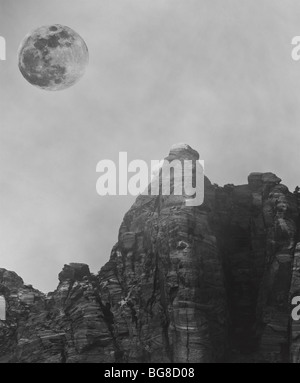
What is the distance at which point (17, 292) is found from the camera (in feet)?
617

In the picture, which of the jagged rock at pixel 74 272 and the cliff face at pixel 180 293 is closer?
the cliff face at pixel 180 293

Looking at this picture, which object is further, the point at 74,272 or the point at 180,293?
the point at 74,272

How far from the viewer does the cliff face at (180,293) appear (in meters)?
160

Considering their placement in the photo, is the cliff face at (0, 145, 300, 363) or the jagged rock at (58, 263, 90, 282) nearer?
the cliff face at (0, 145, 300, 363)

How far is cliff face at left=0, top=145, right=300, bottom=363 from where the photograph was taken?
160500mm

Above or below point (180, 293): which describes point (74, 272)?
above

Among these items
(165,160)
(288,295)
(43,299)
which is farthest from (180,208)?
(43,299)

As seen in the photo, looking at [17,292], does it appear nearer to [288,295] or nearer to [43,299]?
[43,299]

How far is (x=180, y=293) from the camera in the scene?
6314 inches
